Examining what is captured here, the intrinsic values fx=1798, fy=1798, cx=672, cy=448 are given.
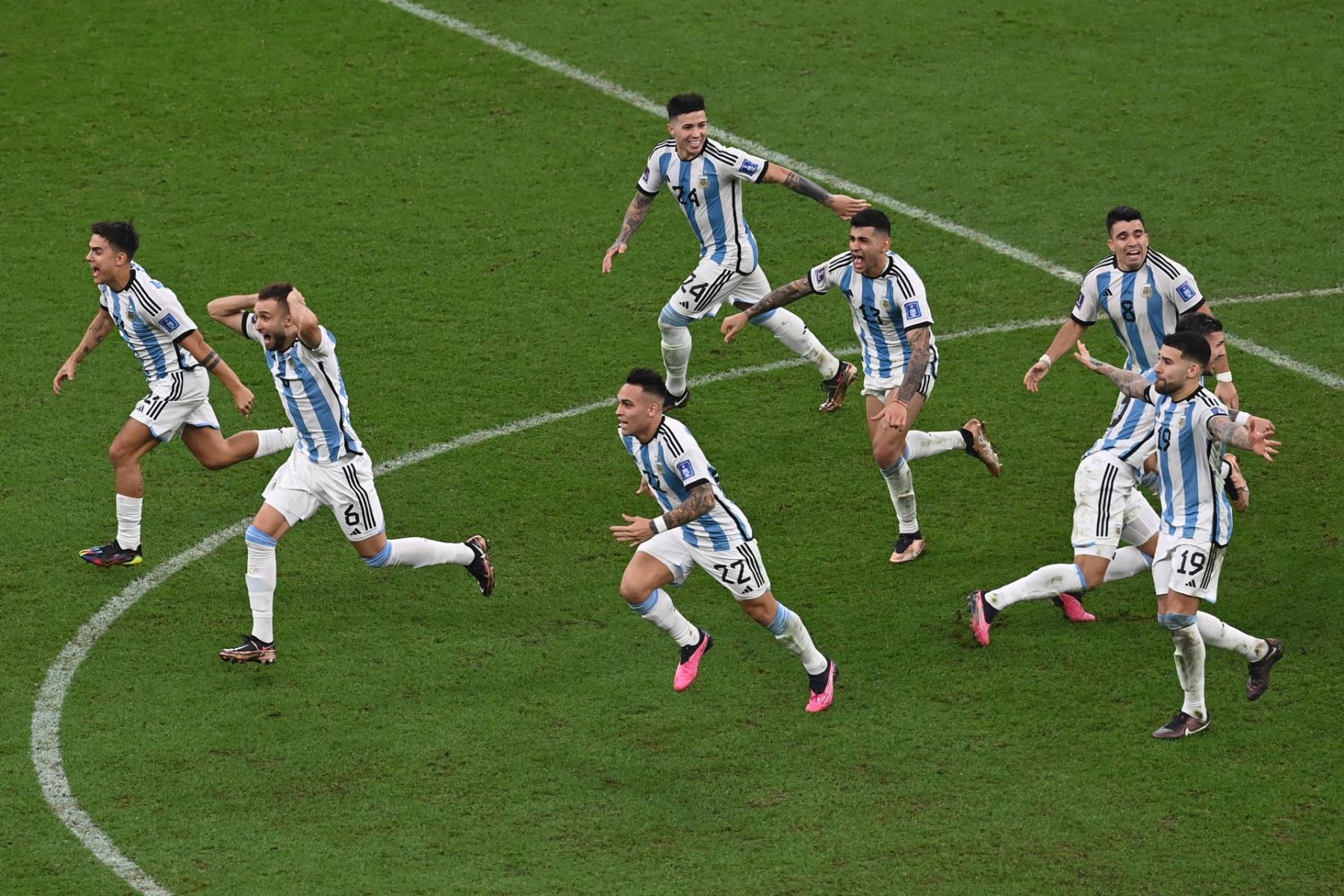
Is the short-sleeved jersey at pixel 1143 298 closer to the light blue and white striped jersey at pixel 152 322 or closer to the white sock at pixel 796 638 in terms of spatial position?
the white sock at pixel 796 638

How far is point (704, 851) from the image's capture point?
9.34m

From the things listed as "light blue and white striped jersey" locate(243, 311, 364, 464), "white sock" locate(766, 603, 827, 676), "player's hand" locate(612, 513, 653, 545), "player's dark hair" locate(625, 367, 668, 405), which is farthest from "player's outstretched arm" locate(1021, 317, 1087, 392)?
"light blue and white striped jersey" locate(243, 311, 364, 464)

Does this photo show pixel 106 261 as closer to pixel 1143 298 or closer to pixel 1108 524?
pixel 1108 524

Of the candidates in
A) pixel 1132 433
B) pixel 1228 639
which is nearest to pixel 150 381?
pixel 1132 433

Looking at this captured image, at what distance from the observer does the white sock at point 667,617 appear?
10555mm

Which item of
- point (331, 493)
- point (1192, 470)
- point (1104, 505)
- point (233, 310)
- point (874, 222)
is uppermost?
point (874, 222)

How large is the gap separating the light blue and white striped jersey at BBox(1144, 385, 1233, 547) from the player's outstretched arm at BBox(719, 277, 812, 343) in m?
3.10

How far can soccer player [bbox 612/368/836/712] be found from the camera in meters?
10.0

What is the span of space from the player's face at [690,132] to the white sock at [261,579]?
4.74 meters

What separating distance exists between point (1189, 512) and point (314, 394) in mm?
5238

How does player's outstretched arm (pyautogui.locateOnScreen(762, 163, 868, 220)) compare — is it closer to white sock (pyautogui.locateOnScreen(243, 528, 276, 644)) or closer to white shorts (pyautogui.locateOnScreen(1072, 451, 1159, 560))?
white shorts (pyautogui.locateOnScreen(1072, 451, 1159, 560))

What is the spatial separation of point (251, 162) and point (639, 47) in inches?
201

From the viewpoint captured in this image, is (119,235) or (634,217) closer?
(119,235)

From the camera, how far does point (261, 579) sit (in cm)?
1111
